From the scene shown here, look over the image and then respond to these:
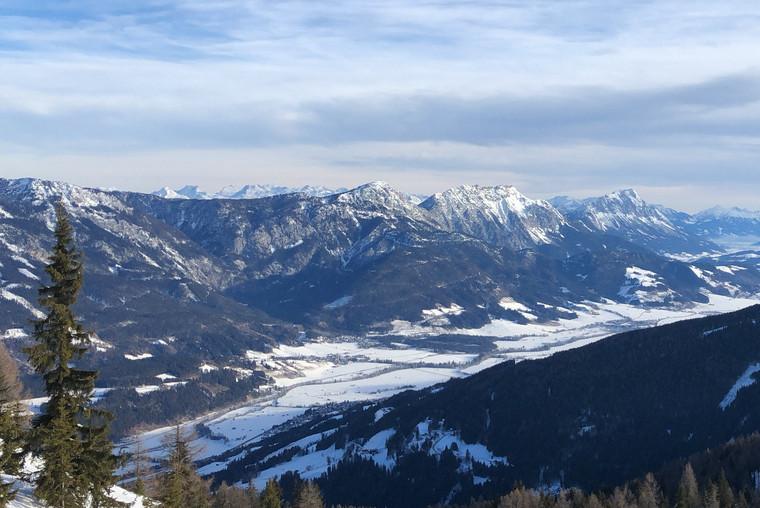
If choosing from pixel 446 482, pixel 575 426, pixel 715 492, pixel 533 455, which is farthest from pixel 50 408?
pixel 575 426

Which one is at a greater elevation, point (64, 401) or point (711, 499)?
point (64, 401)

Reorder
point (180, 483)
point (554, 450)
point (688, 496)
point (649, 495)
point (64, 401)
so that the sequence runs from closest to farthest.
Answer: point (64, 401) → point (180, 483) → point (688, 496) → point (649, 495) → point (554, 450)

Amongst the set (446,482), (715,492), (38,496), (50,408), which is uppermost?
(50,408)

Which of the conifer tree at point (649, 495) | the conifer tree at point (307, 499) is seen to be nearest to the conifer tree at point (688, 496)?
the conifer tree at point (649, 495)

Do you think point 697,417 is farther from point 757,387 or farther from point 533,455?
point 533,455

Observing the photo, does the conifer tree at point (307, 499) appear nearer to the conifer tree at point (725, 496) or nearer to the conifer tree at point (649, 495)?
the conifer tree at point (649, 495)

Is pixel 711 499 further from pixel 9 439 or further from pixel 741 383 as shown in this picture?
pixel 741 383

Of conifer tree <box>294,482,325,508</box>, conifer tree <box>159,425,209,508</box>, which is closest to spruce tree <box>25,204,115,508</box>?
conifer tree <box>159,425,209,508</box>

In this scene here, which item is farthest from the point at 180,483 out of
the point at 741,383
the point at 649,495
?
the point at 741,383
